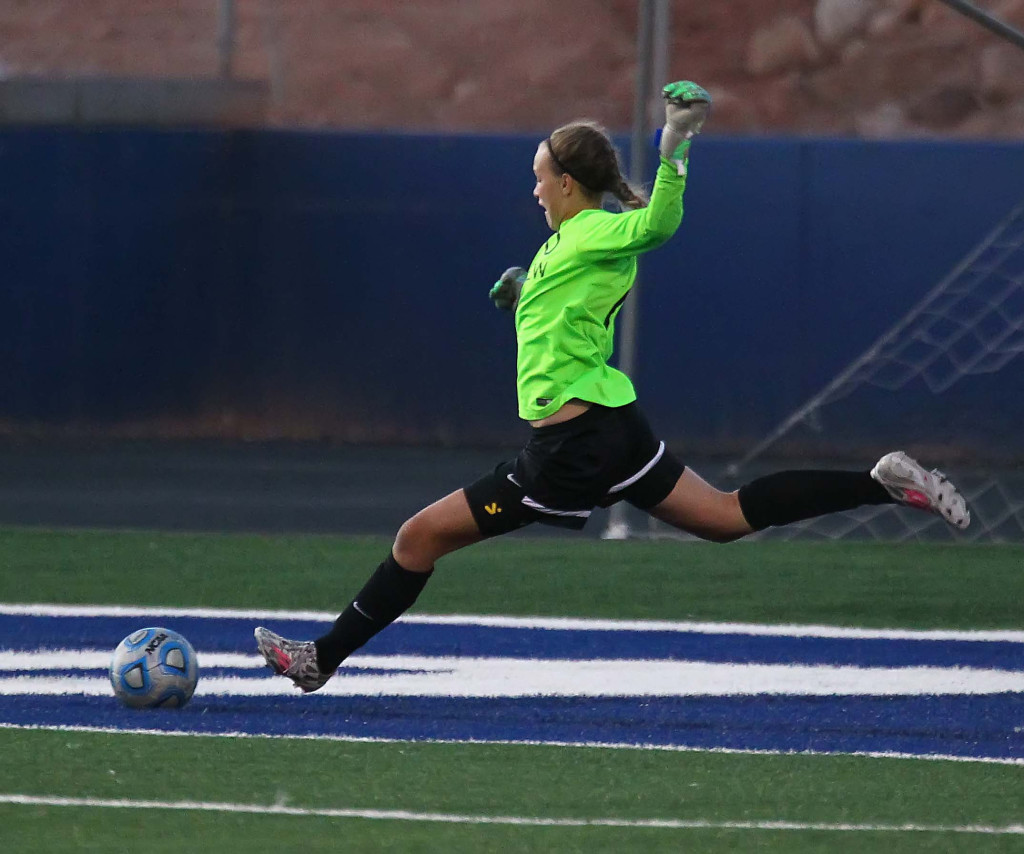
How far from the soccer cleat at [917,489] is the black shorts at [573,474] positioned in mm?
647

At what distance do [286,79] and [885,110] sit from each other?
713 cm

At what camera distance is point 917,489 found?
Answer: 612cm

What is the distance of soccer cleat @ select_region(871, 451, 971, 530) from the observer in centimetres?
611

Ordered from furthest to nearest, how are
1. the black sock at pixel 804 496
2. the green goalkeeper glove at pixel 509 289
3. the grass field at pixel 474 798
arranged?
the green goalkeeper glove at pixel 509 289
the black sock at pixel 804 496
the grass field at pixel 474 798

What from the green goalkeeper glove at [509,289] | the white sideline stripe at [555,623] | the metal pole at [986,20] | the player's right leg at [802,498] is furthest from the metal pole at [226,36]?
the player's right leg at [802,498]

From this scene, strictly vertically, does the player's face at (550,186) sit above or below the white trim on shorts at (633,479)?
above

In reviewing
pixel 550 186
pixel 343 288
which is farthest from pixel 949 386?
pixel 550 186

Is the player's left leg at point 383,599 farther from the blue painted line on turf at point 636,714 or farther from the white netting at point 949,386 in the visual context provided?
the white netting at point 949,386

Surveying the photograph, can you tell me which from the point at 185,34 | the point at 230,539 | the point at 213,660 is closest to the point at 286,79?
the point at 185,34

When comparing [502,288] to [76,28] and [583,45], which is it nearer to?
[583,45]

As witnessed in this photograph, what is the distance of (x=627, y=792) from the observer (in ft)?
16.8

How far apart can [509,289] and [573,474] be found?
0.84m

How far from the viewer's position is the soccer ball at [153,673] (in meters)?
6.20

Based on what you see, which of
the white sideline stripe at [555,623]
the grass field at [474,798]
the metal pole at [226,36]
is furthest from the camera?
the metal pole at [226,36]
